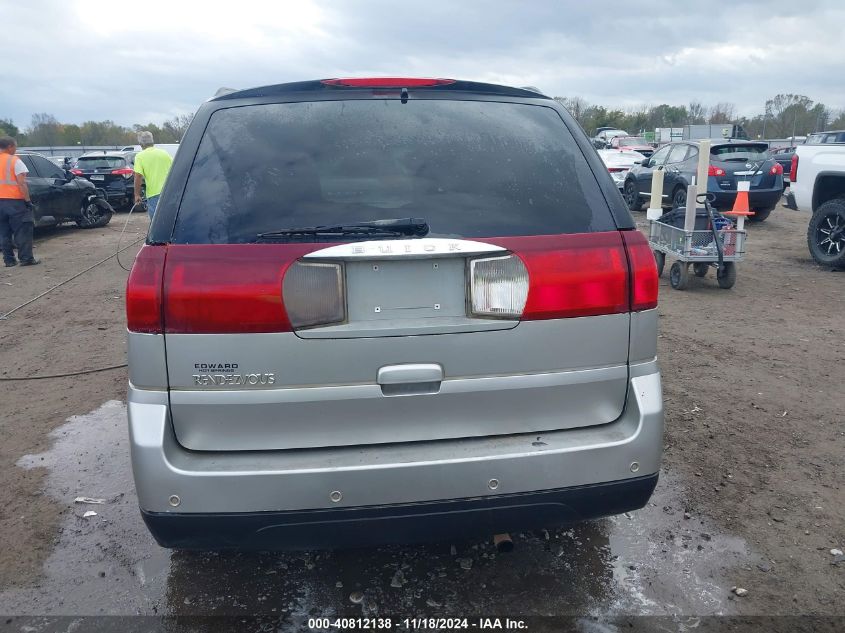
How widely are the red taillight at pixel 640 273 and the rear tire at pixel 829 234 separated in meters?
8.23

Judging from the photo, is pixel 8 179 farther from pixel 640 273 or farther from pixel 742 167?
pixel 742 167

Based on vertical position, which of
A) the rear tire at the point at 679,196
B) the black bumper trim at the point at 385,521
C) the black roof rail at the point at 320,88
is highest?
the black roof rail at the point at 320,88

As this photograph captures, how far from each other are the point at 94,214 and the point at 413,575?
1573cm

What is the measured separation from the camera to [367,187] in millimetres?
2420

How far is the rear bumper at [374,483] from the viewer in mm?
2230

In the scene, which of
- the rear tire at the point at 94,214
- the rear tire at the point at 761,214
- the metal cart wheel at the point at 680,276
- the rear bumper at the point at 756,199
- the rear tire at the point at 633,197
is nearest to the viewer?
the metal cart wheel at the point at 680,276

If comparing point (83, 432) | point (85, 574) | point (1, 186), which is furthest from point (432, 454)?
point (1, 186)

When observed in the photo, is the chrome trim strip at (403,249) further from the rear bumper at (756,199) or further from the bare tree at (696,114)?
the bare tree at (696,114)

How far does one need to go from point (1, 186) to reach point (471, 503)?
36.4 ft

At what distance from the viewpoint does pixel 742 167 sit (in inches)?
539

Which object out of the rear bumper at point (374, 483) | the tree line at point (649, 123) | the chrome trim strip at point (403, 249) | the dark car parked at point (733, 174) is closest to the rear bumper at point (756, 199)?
the dark car parked at point (733, 174)

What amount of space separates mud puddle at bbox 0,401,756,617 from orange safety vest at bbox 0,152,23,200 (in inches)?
360

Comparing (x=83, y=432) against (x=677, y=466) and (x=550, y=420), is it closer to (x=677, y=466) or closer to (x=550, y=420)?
(x=550, y=420)

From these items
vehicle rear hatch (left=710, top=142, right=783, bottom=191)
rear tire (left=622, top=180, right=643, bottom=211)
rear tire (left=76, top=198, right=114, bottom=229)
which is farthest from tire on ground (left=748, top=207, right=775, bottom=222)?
rear tire (left=76, top=198, right=114, bottom=229)
